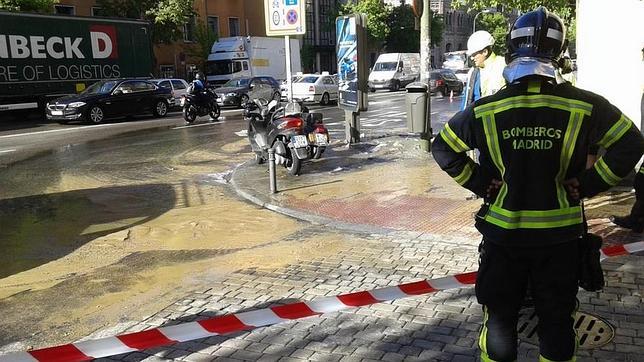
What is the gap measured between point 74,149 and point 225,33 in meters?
34.8

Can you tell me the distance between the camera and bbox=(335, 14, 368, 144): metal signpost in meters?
12.1

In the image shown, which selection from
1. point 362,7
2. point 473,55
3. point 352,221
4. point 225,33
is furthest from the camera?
point 362,7

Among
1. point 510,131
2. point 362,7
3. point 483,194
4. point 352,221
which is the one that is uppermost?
point 362,7

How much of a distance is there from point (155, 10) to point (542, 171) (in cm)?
3616

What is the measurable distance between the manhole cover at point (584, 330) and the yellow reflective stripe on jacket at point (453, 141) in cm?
139

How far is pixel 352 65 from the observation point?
1230 centimetres

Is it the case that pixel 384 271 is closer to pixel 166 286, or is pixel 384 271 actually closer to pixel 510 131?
pixel 166 286

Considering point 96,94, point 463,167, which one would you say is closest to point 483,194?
point 463,167

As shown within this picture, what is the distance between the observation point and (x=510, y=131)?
102 inches

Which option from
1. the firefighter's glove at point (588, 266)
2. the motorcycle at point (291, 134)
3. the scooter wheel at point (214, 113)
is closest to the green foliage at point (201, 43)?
the scooter wheel at point (214, 113)

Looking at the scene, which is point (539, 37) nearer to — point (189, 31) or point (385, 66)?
point (385, 66)

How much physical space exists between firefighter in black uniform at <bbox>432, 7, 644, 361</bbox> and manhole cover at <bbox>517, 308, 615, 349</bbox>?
1.07m

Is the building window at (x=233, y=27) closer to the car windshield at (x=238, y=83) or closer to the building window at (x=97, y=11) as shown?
the building window at (x=97, y=11)

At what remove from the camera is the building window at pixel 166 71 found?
41906 mm
